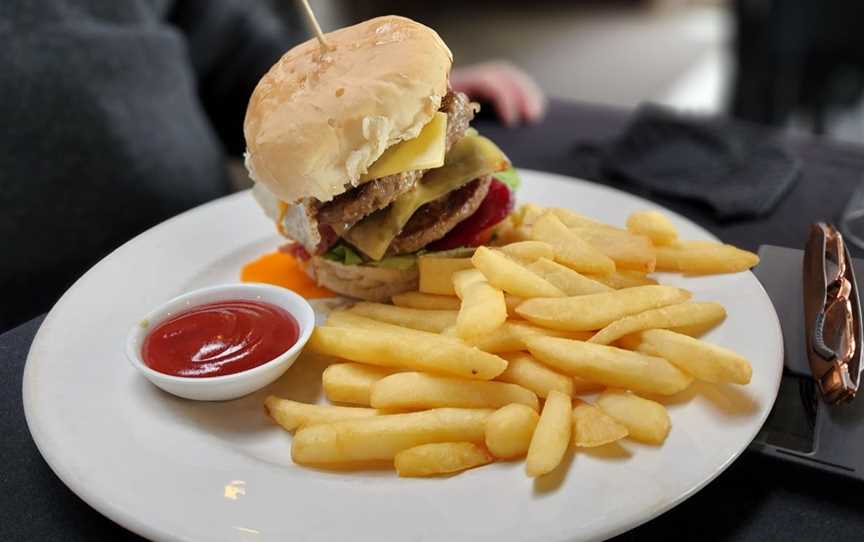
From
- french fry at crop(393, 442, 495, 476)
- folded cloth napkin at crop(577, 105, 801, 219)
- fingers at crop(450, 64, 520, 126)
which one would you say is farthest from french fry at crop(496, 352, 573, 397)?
fingers at crop(450, 64, 520, 126)

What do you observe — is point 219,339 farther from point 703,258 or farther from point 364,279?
point 703,258

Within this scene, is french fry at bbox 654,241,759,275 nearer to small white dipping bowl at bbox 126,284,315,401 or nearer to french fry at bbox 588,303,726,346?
french fry at bbox 588,303,726,346

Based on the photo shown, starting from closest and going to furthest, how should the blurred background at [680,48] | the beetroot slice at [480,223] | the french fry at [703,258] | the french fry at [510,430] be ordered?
the french fry at [510,430], the french fry at [703,258], the beetroot slice at [480,223], the blurred background at [680,48]

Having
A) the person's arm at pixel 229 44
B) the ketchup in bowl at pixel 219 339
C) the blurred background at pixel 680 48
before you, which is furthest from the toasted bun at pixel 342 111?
the blurred background at pixel 680 48

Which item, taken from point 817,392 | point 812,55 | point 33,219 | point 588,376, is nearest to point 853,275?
point 817,392

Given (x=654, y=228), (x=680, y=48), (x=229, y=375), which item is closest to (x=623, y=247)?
(x=654, y=228)

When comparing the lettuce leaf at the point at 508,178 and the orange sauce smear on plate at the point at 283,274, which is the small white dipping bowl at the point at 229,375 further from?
the lettuce leaf at the point at 508,178

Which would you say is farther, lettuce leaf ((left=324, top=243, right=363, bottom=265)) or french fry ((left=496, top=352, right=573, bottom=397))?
lettuce leaf ((left=324, top=243, right=363, bottom=265))
